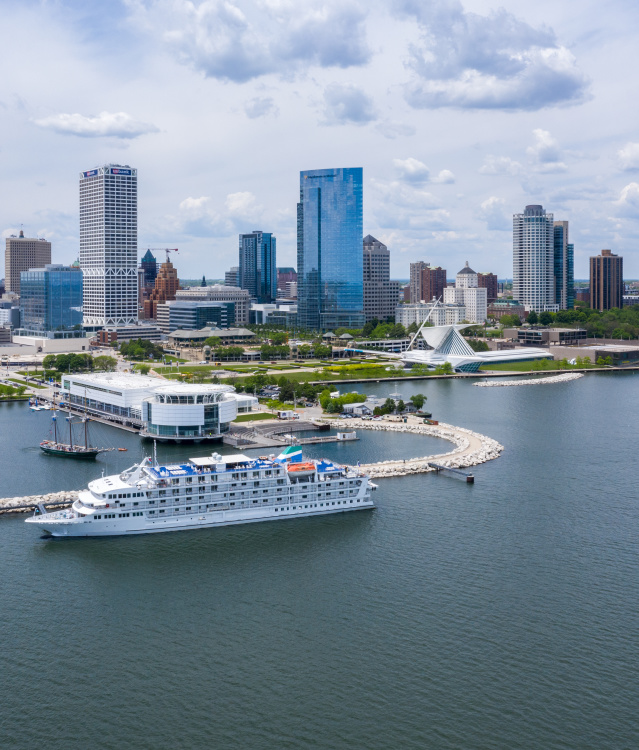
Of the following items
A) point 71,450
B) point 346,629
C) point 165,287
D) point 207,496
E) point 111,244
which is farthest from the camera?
point 165,287

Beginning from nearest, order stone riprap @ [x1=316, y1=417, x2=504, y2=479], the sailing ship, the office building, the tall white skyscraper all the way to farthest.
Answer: stone riprap @ [x1=316, y1=417, x2=504, y2=479], the sailing ship, the tall white skyscraper, the office building

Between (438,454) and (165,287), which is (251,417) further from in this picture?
(165,287)

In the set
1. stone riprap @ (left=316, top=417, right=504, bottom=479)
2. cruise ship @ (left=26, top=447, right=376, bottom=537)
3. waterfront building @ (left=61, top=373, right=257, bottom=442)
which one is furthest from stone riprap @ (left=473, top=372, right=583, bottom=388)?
cruise ship @ (left=26, top=447, right=376, bottom=537)

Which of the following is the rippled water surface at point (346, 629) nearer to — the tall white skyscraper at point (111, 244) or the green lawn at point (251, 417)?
the green lawn at point (251, 417)

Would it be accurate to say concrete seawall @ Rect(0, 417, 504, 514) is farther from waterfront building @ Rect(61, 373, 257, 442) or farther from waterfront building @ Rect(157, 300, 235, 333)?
waterfront building @ Rect(157, 300, 235, 333)

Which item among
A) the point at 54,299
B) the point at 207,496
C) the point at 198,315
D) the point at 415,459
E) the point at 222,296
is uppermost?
the point at 222,296

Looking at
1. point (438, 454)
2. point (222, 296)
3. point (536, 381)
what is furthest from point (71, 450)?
point (222, 296)

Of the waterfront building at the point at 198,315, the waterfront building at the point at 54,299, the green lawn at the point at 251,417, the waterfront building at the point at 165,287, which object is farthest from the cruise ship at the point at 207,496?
the waterfront building at the point at 165,287
